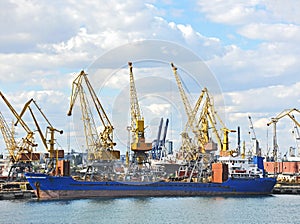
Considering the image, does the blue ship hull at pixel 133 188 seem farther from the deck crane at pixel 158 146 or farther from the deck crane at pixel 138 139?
the deck crane at pixel 158 146

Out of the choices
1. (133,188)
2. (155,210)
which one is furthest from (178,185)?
(155,210)

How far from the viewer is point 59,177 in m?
91.4

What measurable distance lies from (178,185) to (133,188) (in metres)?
6.32

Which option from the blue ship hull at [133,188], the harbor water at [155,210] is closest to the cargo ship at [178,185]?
the blue ship hull at [133,188]

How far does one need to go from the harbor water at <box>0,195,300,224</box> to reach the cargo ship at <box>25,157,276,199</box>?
105 inches

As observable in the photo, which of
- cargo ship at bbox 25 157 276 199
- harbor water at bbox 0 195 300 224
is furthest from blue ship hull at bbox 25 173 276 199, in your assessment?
harbor water at bbox 0 195 300 224

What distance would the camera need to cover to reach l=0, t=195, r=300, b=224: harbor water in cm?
6950

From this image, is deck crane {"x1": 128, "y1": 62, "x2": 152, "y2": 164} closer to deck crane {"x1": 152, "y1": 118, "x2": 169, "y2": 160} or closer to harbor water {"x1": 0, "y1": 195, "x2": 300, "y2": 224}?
harbor water {"x1": 0, "y1": 195, "x2": 300, "y2": 224}

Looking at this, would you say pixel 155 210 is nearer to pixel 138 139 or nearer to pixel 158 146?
pixel 138 139

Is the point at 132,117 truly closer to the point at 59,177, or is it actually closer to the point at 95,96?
the point at 95,96

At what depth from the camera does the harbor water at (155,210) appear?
6950 cm

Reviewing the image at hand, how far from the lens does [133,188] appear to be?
312 feet

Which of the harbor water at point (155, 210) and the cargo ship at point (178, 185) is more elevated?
the cargo ship at point (178, 185)

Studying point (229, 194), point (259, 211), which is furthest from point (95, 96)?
point (259, 211)
